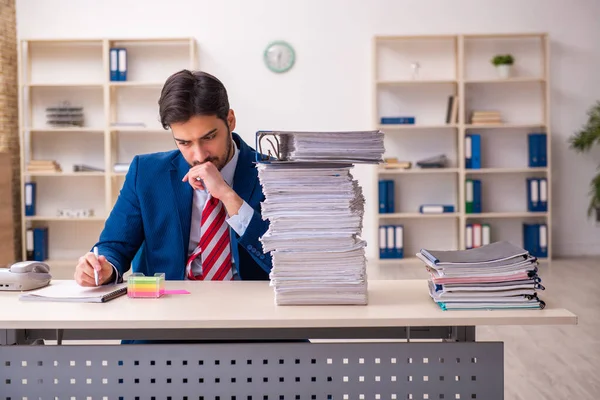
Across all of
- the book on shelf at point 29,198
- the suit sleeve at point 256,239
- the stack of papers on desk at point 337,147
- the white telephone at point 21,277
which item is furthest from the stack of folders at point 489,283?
the book on shelf at point 29,198

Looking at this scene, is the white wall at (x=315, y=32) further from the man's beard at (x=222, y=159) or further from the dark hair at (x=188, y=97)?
the dark hair at (x=188, y=97)

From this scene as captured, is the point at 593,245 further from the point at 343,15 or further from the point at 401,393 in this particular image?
the point at 401,393

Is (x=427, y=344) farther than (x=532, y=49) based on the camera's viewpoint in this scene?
No

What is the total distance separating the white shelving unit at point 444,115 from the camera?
7484mm

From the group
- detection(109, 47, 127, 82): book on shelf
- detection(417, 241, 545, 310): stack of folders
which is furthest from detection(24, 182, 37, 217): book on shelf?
detection(417, 241, 545, 310): stack of folders

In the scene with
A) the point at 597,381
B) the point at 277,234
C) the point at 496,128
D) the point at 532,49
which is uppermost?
the point at 532,49

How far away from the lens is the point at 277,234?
179 cm

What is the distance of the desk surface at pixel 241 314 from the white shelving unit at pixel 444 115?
561cm

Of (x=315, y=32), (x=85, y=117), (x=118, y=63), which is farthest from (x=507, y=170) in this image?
(x=85, y=117)

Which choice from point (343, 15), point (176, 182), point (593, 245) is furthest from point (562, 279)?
point (176, 182)

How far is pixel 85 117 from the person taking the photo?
7586 millimetres

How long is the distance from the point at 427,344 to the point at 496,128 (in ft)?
20.2

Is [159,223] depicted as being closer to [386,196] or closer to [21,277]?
[21,277]

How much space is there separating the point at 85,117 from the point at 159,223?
5713mm
